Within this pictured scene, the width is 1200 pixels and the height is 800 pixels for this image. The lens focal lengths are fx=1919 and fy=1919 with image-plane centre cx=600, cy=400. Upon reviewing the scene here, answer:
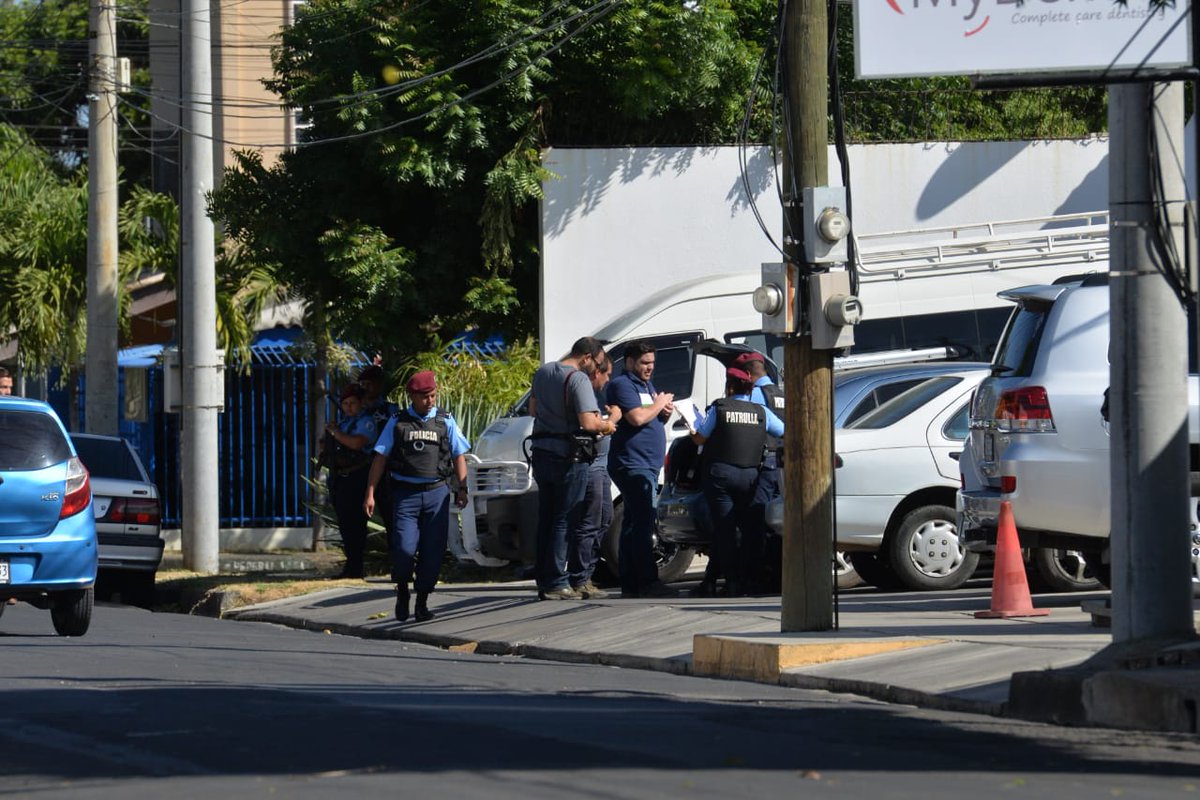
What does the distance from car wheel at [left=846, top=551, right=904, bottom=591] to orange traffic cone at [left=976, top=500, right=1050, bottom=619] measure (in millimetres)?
2687

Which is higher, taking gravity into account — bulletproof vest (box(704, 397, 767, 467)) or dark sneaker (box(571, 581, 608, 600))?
bulletproof vest (box(704, 397, 767, 467))

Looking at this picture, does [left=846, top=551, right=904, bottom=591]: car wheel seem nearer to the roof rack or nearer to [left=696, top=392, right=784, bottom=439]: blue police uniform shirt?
[left=696, top=392, right=784, bottom=439]: blue police uniform shirt

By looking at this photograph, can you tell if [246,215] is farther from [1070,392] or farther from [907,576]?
[1070,392]

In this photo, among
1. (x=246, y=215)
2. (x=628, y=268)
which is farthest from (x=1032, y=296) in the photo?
(x=246, y=215)

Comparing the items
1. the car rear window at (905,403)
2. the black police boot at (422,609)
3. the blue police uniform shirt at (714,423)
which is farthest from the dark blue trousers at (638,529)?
the car rear window at (905,403)

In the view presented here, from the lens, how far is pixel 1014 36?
10.0 meters

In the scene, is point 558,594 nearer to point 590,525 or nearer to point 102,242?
point 590,525

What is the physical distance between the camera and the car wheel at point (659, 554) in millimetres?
15219

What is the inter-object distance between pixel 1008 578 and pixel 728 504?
2.54 metres

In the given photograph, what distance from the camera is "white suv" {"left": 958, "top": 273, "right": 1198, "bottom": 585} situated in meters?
11.6

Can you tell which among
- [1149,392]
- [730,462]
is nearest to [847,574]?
[730,462]

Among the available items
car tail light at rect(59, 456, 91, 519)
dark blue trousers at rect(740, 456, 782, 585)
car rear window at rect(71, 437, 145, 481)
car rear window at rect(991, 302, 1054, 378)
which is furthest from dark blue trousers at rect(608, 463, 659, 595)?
car rear window at rect(71, 437, 145, 481)

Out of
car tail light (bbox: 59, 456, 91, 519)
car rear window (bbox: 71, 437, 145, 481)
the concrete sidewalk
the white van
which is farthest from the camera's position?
car rear window (bbox: 71, 437, 145, 481)

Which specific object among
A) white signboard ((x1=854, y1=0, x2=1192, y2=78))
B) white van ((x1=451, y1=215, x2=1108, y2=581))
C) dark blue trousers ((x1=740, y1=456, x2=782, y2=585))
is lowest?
dark blue trousers ((x1=740, y1=456, x2=782, y2=585))
